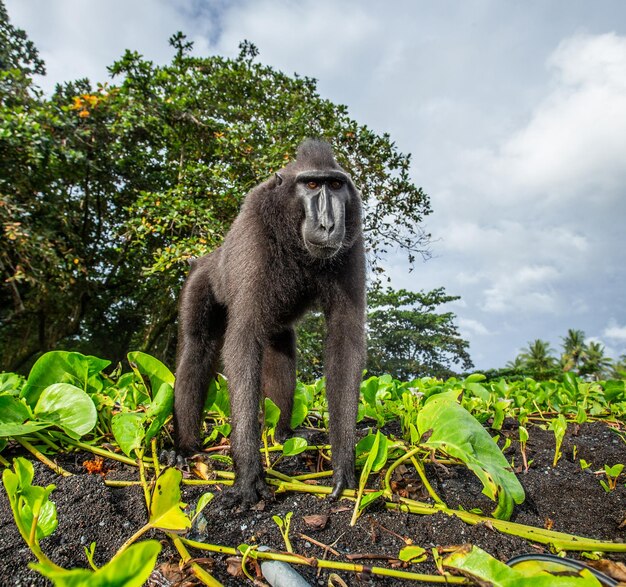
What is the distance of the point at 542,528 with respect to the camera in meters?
1.85

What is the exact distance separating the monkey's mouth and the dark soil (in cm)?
127

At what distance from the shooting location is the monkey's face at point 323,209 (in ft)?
9.56

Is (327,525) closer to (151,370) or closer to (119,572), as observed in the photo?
(119,572)

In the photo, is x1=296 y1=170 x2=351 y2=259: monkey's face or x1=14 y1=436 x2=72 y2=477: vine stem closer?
x1=14 y1=436 x2=72 y2=477: vine stem

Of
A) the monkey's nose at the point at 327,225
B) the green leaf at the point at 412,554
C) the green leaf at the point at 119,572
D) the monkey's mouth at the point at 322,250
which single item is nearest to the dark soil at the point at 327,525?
the green leaf at the point at 412,554

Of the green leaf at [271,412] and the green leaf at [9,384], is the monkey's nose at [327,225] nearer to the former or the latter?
the green leaf at [271,412]

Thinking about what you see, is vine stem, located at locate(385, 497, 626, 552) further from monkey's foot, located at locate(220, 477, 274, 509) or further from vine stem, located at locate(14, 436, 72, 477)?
vine stem, located at locate(14, 436, 72, 477)

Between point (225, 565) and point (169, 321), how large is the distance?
13.6m

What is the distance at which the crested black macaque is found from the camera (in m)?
2.56

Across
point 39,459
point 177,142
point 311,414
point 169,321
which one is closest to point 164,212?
point 177,142

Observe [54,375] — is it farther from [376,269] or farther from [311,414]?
[376,269]

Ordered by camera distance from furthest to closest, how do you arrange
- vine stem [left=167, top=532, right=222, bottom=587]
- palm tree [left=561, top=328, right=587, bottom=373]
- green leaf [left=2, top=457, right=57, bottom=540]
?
palm tree [left=561, top=328, right=587, bottom=373]
vine stem [left=167, top=532, right=222, bottom=587]
green leaf [left=2, top=457, right=57, bottom=540]

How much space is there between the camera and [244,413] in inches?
96.2

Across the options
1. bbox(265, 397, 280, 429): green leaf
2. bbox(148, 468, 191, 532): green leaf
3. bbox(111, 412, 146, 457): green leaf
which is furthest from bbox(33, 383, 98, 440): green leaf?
bbox(148, 468, 191, 532): green leaf
